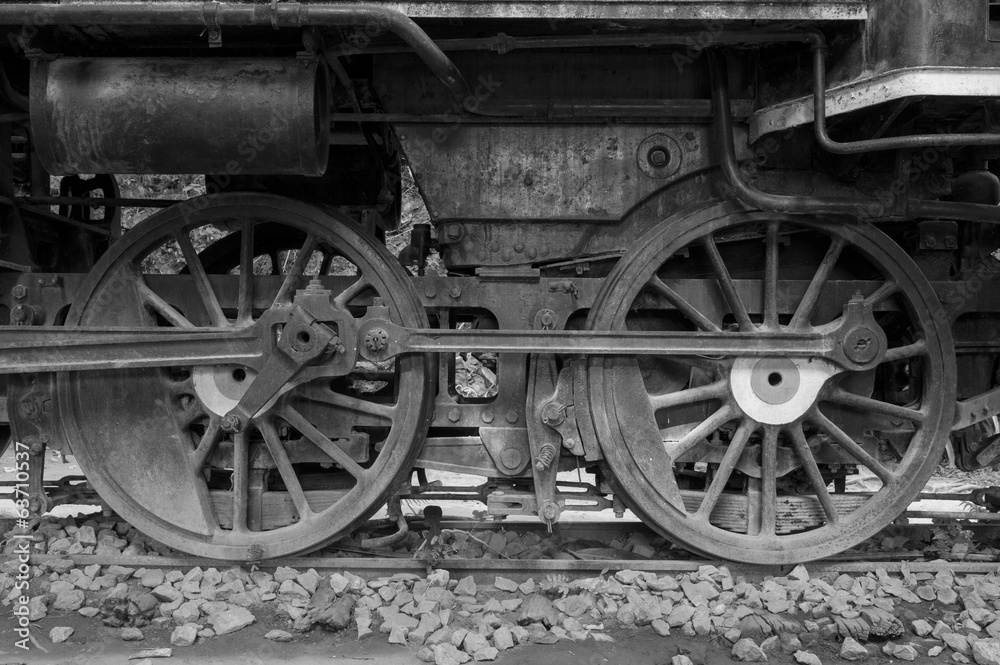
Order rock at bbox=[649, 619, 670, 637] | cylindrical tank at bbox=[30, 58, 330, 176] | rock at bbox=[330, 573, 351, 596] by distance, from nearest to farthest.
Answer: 1. cylindrical tank at bbox=[30, 58, 330, 176]
2. rock at bbox=[649, 619, 670, 637]
3. rock at bbox=[330, 573, 351, 596]

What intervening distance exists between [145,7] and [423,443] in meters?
2.11

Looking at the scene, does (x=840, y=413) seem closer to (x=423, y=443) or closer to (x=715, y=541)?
(x=715, y=541)

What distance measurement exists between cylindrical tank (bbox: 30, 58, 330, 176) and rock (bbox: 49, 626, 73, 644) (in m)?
1.92

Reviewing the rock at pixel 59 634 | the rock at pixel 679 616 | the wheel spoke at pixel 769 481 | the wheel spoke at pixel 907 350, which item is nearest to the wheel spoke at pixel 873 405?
the wheel spoke at pixel 907 350

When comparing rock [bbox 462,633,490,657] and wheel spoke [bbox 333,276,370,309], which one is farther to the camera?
wheel spoke [bbox 333,276,370,309]

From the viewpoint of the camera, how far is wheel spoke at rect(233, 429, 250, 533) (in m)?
3.41

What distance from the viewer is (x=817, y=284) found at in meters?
3.30

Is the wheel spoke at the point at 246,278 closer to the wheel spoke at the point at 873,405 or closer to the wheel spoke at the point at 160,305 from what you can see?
the wheel spoke at the point at 160,305

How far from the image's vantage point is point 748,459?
343 cm

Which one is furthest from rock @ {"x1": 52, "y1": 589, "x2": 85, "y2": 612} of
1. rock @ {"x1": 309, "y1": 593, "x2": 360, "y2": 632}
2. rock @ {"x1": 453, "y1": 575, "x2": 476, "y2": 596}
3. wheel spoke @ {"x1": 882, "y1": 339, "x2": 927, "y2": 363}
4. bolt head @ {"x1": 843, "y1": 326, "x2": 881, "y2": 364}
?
wheel spoke @ {"x1": 882, "y1": 339, "x2": 927, "y2": 363}

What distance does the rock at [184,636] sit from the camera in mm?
2936

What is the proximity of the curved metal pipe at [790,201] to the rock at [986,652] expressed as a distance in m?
1.78

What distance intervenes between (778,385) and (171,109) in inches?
111

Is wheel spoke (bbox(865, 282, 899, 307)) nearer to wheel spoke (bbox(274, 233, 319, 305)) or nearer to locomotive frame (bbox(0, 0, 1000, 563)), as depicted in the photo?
locomotive frame (bbox(0, 0, 1000, 563))
